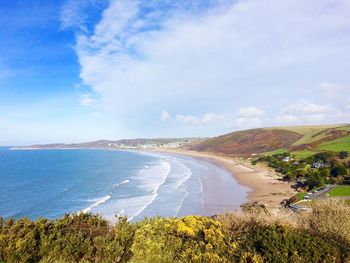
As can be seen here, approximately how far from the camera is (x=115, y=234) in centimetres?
1235

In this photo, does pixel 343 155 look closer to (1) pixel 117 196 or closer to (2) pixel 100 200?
(1) pixel 117 196

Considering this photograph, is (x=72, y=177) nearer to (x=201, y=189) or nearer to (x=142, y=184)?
(x=142, y=184)

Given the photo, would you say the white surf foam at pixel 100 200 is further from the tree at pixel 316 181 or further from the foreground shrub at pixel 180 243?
the tree at pixel 316 181

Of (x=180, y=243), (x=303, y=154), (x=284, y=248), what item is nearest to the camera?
(x=284, y=248)

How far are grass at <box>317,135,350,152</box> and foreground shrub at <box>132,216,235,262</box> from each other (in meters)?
84.2

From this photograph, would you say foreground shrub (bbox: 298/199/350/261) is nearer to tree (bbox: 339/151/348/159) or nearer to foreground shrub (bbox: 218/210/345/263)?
foreground shrub (bbox: 218/210/345/263)

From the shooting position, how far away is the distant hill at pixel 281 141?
354 ft

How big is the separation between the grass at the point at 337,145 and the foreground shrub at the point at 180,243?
84.2 meters

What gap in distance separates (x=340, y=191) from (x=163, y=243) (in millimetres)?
38617

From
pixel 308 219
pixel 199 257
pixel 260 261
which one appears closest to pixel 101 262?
pixel 199 257

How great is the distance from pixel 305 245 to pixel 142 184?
4968cm

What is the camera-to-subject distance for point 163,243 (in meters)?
11.1

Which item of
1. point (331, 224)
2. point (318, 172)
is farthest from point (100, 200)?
point (318, 172)

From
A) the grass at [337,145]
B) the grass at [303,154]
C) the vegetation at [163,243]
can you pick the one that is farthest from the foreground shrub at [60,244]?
the grass at [337,145]
